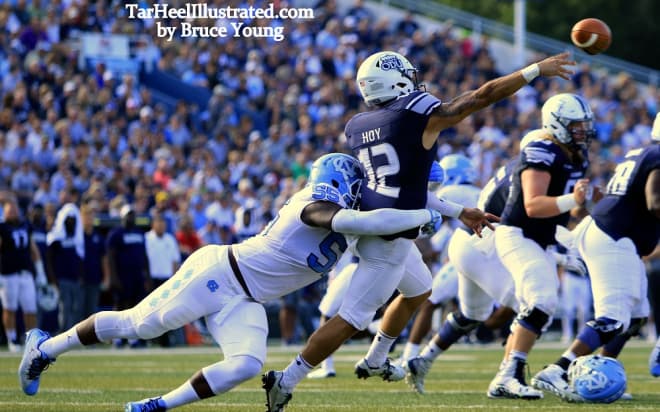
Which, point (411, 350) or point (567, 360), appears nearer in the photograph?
point (567, 360)

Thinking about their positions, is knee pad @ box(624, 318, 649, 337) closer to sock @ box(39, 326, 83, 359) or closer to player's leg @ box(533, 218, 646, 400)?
player's leg @ box(533, 218, 646, 400)

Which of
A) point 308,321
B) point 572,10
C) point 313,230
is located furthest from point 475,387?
point 572,10

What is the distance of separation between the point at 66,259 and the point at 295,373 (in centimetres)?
871

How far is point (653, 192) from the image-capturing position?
23.6 feet

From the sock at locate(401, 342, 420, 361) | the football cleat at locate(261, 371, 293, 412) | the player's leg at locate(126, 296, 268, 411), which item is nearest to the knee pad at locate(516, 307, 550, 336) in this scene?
the sock at locate(401, 342, 420, 361)

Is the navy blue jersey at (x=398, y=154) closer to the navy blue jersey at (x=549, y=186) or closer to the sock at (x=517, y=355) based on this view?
the navy blue jersey at (x=549, y=186)

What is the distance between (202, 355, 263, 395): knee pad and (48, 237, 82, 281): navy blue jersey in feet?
29.1

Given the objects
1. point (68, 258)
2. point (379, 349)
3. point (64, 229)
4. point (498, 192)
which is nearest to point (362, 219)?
point (379, 349)

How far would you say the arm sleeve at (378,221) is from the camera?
588 centimetres

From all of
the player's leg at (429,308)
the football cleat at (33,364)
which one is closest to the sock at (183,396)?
the football cleat at (33,364)

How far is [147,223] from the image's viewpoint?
15117 mm

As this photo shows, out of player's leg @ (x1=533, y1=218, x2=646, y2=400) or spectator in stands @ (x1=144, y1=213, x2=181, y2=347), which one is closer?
player's leg @ (x1=533, y1=218, x2=646, y2=400)

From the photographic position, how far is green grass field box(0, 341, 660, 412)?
705 centimetres

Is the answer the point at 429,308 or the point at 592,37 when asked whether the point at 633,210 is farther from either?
the point at 429,308
